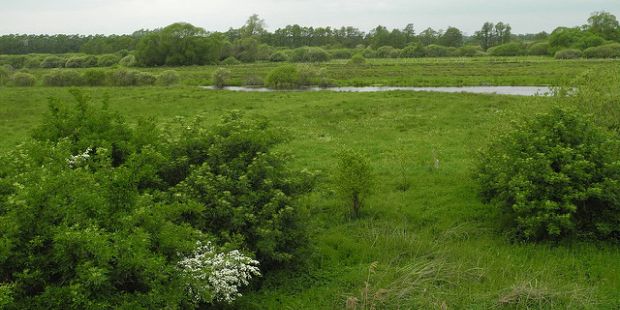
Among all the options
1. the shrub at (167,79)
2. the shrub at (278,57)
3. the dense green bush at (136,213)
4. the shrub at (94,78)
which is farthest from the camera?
the shrub at (278,57)

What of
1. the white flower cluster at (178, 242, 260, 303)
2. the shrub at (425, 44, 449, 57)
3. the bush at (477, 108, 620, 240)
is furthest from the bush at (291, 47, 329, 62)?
the white flower cluster at (178, 242, 260, 303)

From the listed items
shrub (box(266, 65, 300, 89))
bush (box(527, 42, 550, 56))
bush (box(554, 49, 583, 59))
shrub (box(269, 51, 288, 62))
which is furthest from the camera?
bush (box(527, 42, 550, 56))

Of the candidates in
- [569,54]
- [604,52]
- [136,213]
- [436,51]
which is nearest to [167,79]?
[136,213]

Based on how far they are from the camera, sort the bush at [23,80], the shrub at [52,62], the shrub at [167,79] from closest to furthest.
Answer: the bush at [23,80] → the shrub at [167,79] → the shrub at [52,62]

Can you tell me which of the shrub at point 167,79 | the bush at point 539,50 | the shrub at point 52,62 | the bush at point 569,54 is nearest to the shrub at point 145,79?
the shrub at point 167,79

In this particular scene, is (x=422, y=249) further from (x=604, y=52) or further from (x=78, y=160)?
(x=604, y=52)

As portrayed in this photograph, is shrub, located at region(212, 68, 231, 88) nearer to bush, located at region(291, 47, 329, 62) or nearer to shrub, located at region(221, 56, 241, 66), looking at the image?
shrub, located at region(221, 56, 241, 66)

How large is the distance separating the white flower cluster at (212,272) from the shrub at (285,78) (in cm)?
4274

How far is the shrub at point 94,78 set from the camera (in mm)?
52094

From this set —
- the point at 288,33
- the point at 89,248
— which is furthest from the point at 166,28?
the point at 89,248

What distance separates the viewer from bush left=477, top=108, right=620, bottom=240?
36.6 ft

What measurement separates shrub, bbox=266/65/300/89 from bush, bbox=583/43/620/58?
62.6 m

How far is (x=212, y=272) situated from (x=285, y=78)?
43.7 meters

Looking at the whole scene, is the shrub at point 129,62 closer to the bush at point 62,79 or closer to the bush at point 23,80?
the bush at point 23,80
